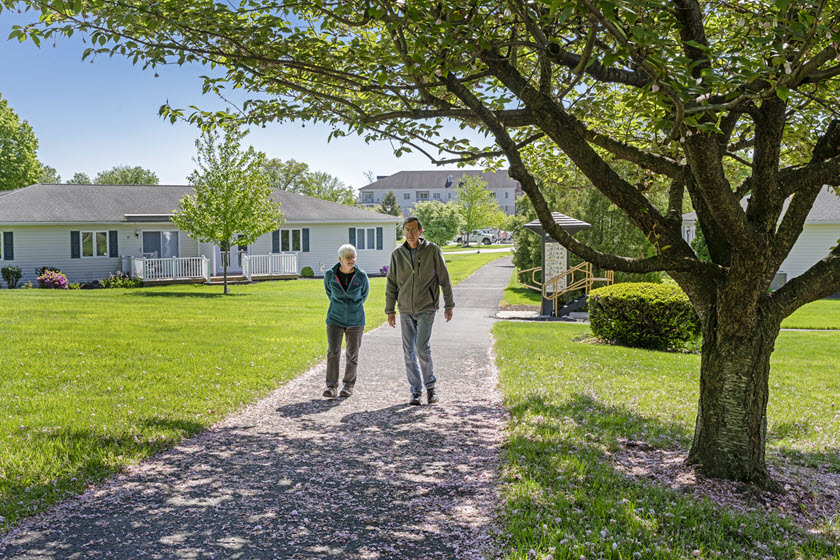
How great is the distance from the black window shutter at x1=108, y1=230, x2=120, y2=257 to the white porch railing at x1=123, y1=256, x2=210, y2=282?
0.59m

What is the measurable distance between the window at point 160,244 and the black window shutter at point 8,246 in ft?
17.4

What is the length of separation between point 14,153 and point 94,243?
91.9 feet

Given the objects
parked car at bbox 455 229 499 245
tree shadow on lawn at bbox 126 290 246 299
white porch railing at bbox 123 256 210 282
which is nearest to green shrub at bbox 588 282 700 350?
tree shadow on lawn at bbox 126 290 246 299

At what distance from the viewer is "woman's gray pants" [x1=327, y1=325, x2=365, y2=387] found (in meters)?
→ 8.00

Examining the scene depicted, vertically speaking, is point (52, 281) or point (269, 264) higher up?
point (269, 264)

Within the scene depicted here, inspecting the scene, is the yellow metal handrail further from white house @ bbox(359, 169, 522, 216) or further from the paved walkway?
white house @ bbox(359, 169, 522, 216)

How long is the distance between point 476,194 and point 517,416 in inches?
2317

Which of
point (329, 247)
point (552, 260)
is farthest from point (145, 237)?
point (552, 260)

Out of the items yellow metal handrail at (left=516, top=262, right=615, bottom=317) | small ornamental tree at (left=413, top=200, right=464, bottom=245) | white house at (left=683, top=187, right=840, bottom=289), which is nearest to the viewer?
yellow metal handrail at (left=516, top=262, right=615, bottom=317)

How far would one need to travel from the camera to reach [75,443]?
18.7 feet

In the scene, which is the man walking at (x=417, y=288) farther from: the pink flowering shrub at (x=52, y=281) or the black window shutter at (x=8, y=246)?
the black window shutter at (x=8, y=246)

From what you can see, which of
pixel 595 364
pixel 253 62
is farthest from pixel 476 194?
pixel 253 62

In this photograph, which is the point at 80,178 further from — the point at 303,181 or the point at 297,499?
the point at 297,499

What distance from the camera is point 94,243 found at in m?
29.8
